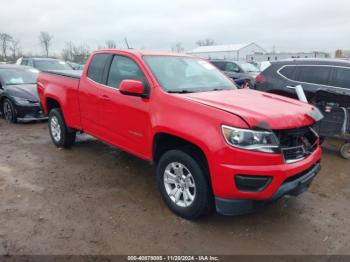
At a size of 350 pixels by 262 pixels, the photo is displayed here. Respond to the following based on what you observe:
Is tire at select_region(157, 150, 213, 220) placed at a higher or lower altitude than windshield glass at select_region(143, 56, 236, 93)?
lower

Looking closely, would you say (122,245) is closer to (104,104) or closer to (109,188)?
(109,188)

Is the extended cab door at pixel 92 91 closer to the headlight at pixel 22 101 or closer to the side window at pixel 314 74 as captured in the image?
the headlight at pixel 22 101

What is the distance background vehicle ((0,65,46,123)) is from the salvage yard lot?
3448 mm

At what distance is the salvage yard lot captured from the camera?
10.7ft

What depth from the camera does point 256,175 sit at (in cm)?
307

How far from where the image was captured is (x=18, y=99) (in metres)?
8.58

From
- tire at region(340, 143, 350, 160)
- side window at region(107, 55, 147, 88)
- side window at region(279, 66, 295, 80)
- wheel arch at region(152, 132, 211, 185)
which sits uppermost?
side window at region(107, 55, 147, 88)

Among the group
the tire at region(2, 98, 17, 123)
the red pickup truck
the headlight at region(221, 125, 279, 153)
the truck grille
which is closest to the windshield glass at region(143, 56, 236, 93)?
the red pickup truck

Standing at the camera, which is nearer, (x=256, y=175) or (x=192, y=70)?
(x=256, y=175)

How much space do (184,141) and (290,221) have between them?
154cm

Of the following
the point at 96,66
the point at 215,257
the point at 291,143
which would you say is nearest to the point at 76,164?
the point at 96,66

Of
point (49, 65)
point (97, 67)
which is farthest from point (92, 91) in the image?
point (49, 65)

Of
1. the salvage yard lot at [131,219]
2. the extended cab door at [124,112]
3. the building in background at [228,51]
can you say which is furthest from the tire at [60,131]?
the building in background at [228,51]

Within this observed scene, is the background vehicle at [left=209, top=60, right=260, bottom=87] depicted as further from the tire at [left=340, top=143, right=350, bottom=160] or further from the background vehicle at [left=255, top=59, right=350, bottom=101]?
the tire at [left=340, top=143, right=350, bottom=160]
